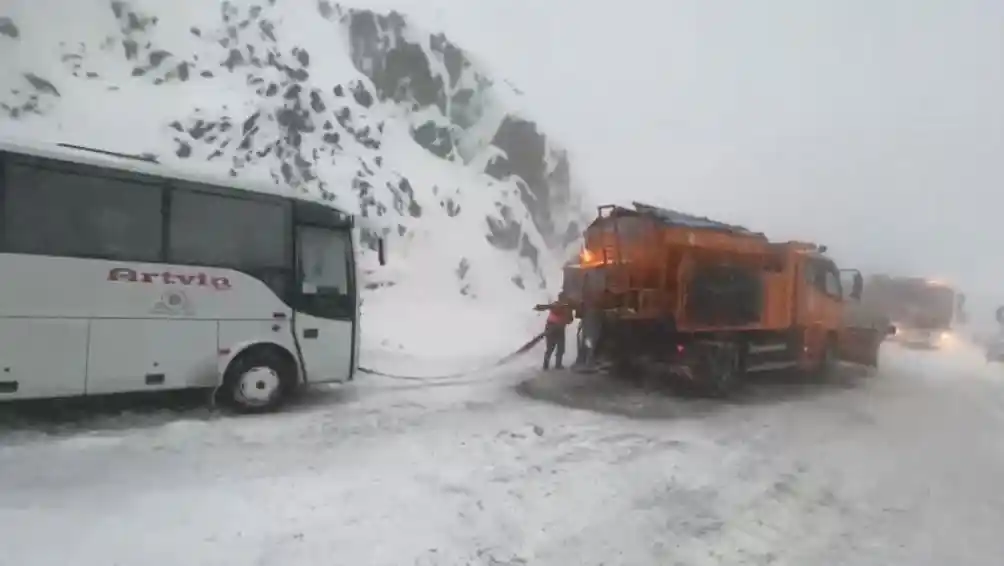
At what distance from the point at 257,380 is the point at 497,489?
4471mm

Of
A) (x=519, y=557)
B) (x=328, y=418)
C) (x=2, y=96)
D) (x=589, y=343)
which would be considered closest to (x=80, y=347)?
A: (x=328, y=418)

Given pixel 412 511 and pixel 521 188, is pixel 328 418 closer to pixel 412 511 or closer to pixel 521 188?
pixel 412 511

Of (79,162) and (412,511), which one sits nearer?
(412,511)

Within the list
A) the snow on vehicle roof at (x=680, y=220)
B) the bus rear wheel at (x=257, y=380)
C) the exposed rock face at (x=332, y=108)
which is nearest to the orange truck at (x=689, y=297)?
the snow on vehicle roof at (x=680, y=220)

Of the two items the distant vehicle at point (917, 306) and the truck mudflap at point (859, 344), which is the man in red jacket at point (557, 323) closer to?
the truck mudflap at point (859, 344)

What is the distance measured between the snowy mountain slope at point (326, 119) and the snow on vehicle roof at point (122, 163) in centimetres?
1017

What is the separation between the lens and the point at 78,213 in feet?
23.9

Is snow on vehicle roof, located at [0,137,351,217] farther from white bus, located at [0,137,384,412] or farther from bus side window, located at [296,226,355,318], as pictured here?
bus side window, located at [296,226,355,318]

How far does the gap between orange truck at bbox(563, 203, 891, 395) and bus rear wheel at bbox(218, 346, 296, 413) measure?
5772 mm

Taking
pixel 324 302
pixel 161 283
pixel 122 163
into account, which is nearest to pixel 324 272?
pixel 324 302

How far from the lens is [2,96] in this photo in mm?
25703

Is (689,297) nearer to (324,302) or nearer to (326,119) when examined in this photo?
(324,302)

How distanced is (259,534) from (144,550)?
728mm

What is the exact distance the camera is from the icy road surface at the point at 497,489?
450 cm
